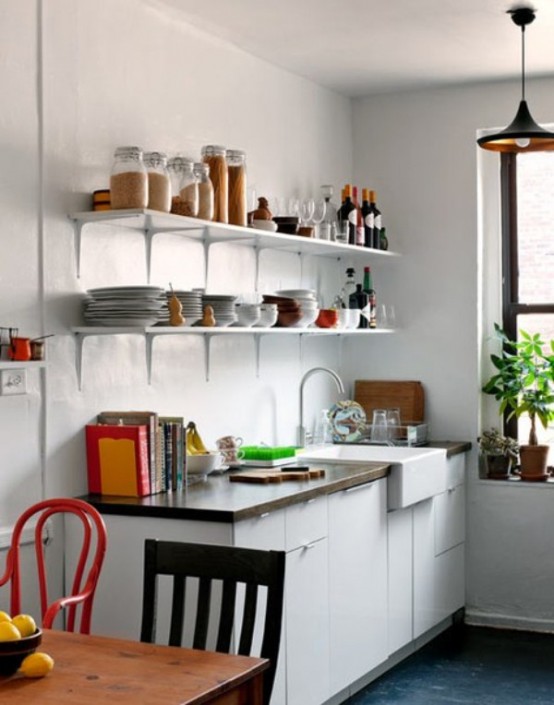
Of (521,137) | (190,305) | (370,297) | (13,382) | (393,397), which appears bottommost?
(393,397)

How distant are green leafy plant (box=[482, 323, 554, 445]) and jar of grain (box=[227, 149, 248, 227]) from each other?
193 cm

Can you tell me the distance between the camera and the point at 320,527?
13.4ft

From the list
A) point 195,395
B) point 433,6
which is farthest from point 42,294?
point 433,6

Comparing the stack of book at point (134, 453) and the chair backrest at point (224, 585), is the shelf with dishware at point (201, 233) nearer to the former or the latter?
the stack of book at point (134, 453)

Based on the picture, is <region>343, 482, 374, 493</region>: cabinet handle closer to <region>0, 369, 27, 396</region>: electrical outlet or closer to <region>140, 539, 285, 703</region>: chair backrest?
<region>0, 369, 27, 396</region>: electrical outlet

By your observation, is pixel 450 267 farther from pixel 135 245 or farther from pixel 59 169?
pixel 59 169

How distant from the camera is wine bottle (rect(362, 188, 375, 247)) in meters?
5.49

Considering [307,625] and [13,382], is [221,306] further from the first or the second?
[307,625]

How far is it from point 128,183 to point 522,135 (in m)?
1.57

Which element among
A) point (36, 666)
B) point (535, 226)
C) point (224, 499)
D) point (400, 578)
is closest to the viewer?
point (36, 666)

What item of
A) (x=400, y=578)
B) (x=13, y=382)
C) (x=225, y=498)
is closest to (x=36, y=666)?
(x=13, y=382)

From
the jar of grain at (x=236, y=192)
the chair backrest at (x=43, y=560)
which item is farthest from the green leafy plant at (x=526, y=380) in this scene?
the chair backrest at (x=43, y=560)

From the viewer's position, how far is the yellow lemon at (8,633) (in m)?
2.25

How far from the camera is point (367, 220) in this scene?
216 inches
